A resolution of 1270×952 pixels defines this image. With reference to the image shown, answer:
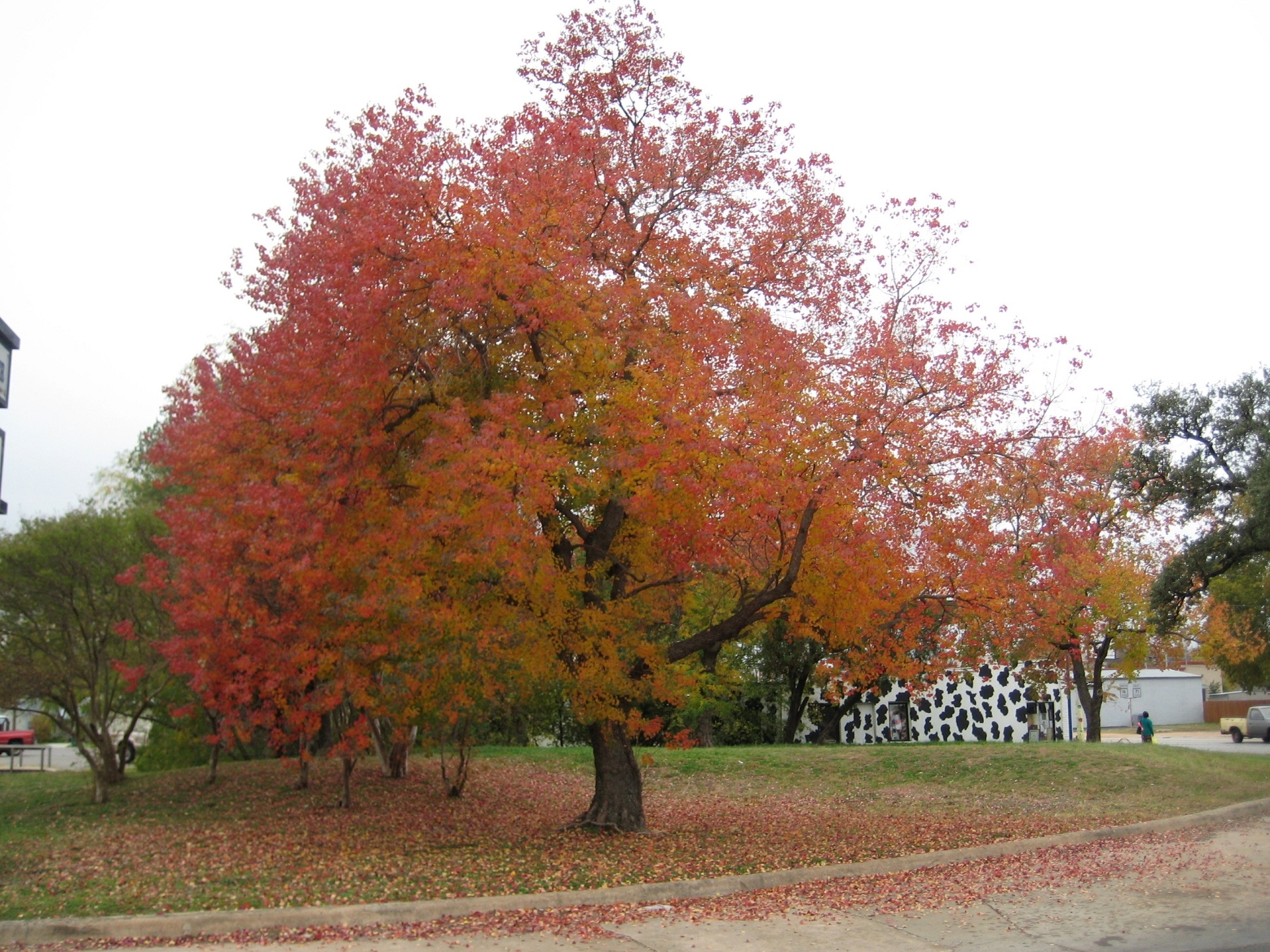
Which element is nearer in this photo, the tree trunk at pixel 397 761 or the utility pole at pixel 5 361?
the utility pole at pixel 5 361

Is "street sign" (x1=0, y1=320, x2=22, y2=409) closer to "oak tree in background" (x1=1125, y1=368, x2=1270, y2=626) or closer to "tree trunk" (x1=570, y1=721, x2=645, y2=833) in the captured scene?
"tree trunk" (x1=570, y1=721, x2=645, y2=833)

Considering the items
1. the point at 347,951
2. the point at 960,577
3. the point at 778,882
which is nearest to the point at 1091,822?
the point at 960,577

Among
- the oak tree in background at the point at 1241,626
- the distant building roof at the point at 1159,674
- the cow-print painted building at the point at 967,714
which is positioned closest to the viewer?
the oak tree in background at the point at 1241,626

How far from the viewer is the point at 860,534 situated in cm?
1191

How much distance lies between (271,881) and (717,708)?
2265cm

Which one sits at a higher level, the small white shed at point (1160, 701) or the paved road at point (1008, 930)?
the paved road at point (1008, 930)

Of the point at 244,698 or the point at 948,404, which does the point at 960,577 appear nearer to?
the point at 948,404

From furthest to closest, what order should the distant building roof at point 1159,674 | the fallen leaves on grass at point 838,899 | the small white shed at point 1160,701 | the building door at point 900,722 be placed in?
the distant building roof at point 1159,674 < the small white shed at point 1160,701 < the building door at point 900,722 < the fallen leaves on grass at point 838,899

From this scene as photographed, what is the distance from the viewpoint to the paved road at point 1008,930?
8312 mm

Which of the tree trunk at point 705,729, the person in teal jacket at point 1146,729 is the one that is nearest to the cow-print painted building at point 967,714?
the person in teal jacket at point 1146,729

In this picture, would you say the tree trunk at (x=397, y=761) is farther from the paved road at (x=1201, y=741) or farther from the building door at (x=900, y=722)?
the paved road at (x=1201, y=741)

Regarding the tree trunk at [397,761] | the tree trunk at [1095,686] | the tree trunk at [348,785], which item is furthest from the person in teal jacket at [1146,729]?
the tree trunk at [348,785]

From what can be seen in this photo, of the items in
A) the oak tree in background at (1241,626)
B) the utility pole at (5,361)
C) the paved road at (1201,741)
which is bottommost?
the paved road at (1201,741)

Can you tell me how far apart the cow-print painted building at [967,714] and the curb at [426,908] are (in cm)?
2231
